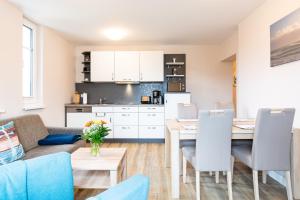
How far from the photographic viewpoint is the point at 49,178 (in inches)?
46.6

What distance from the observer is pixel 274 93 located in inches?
120

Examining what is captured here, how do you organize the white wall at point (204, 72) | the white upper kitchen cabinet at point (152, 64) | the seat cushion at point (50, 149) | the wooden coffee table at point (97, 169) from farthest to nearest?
the white wall at point (204, 72) < the white upper kitchen cabinet at point (152, 64) < the seat cushion at point (50, 149) < the wooden coffee table at point (97, 169)

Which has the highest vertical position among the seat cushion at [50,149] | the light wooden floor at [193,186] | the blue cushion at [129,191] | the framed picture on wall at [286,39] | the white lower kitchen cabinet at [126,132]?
the framed picture on wall at [286,39]

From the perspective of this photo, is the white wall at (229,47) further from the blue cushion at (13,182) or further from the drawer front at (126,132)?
the blue cushion at (13,182)

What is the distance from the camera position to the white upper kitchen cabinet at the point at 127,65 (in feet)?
18.8

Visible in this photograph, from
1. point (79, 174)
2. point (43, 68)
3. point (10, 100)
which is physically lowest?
point (79, 174)

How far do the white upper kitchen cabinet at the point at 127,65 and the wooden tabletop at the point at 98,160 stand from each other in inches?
124

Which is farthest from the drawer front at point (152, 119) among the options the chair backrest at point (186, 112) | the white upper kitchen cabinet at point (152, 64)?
the chair backrest at point (186, 112)

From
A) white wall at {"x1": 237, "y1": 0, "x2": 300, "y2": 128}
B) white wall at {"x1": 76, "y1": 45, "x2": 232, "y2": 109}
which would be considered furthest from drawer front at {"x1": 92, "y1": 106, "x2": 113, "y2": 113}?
white wall at {"x1": 237, "y1": 0, "x2": 300, "y2": 128}

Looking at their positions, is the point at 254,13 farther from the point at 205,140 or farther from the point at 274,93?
the point at 205,140

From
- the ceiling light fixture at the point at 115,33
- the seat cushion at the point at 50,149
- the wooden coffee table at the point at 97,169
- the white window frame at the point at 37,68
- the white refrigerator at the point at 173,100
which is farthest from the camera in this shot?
the white refrigerator at the point at 173,100

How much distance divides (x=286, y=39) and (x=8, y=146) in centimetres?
337

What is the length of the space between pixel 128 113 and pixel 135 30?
75.6 inches

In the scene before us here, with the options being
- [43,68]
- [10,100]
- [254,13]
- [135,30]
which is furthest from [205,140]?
[43,68]
